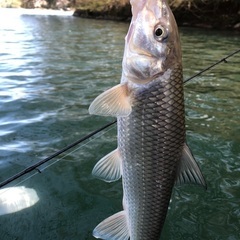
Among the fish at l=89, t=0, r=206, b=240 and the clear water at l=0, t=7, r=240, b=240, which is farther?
the clear water at l=0, t=7, r=240, b=240

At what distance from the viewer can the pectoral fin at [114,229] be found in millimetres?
2457

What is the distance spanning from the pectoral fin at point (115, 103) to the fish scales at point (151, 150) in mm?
62

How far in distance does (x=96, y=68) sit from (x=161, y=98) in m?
9.99

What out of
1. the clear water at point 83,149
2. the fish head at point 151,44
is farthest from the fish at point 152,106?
the clear water at point 83,149

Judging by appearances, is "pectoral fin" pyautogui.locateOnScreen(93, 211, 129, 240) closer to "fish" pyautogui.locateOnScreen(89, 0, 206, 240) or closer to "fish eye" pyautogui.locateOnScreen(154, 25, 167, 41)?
"fish" pyautogui.locateOnScreen(89, 0, 206, 240)

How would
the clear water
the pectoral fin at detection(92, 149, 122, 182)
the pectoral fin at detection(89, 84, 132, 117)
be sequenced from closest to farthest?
the pectoral fin at detection(89, 84, 132, 117), the pectoral fin at detection(92, 149, 122, 182), the clear water

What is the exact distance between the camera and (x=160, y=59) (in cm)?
220

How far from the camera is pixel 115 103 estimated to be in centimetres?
215

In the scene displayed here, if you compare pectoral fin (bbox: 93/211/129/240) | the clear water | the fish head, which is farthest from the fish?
the clear water

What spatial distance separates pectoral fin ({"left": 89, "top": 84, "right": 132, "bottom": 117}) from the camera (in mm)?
2158

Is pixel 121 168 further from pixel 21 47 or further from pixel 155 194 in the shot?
pixel 21 47

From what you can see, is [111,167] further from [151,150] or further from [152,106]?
[152,106]

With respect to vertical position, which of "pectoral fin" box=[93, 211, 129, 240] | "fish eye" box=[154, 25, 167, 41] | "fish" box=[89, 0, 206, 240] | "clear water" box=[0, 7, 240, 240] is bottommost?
"clear water" box=[0, 7, 240, 240]

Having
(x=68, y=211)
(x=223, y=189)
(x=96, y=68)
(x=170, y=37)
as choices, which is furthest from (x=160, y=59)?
(x=96, y=68)
